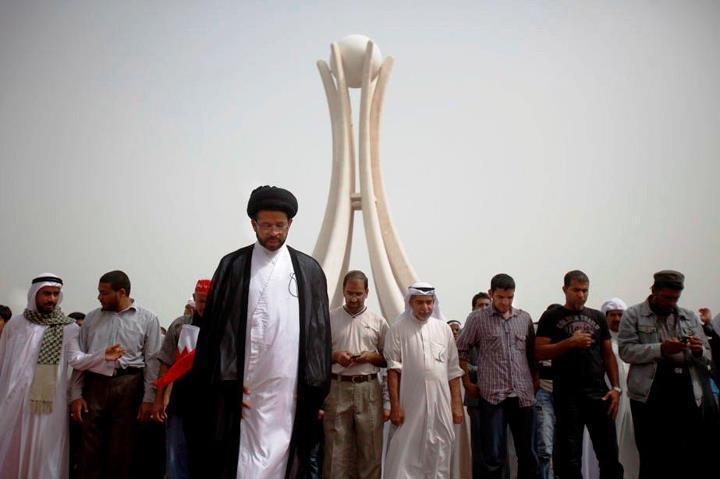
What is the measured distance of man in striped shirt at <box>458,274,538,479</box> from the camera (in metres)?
4.03

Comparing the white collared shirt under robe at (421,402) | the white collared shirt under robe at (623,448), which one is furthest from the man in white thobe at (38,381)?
the white collared shirt under robe at (623,448)

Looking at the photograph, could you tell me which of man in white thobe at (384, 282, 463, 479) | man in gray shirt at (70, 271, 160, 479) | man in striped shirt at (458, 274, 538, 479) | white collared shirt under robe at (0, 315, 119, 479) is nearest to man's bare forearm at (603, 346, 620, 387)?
man in striped shirt at (458, 274, 538, 479)

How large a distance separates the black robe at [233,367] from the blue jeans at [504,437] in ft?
5.56

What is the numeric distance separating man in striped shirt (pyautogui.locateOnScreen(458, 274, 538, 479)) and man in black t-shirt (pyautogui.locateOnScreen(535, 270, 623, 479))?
149mm

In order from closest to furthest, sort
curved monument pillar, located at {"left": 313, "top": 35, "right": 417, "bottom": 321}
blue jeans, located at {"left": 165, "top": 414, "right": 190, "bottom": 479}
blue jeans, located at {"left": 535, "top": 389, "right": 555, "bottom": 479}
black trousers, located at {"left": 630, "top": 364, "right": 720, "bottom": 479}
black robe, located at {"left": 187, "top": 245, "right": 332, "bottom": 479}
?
1. black robe, located at {"left": 187, "top": 245, "right": 332, "bottom": 479}
2. black trousers, located at {"left": 630, "top": 364, "right": 720, "bottom": 479}
3. blue jeans, located at {"left": 165, "top": 414, "right": 190, "bottom": 479}
4. blue jeans, located at {"left": 535, "top": 389, "right": 555, "bottom": 479}
5. curved monument pillar, located at {"left": 313, "top": 35, "right": 417, "bottom": 321}

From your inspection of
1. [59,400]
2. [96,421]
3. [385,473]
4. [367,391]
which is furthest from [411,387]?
[59,400]

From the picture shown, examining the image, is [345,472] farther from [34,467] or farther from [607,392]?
[34,467]

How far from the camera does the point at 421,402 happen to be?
13.0 feet

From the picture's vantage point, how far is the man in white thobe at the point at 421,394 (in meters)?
3.93

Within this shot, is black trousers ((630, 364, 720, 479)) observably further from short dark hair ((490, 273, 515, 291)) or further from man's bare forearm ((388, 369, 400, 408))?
man's bare forearm ((388, 369, 400, 408))

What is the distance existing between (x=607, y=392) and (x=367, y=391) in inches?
61.5

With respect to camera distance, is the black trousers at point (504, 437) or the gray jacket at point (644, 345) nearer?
the gray jacket at point (644, 345)

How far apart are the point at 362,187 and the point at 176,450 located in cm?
785

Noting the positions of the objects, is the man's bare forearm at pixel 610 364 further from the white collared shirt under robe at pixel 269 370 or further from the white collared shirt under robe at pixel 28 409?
the white collared shirt under robe at pixel 28 409
